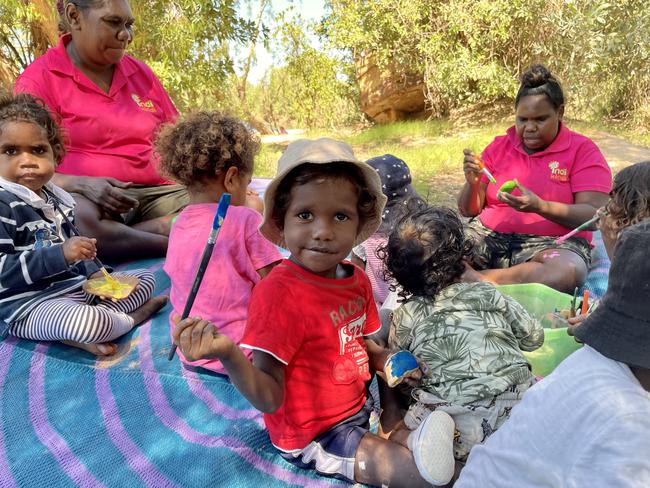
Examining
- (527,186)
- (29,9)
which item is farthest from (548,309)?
(29,9)

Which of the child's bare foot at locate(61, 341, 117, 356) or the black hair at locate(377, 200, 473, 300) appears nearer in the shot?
the black hair at locate(377, 200, 473, 300)

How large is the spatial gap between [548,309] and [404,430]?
39.7 inches

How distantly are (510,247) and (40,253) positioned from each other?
7.32 feet

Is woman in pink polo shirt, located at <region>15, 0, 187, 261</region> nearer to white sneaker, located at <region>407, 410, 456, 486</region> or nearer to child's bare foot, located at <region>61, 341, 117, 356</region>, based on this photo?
child's bare foot, located at <region>61, 341, 117, 356</region>

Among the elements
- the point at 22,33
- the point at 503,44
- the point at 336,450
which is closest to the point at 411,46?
the point at 503,44

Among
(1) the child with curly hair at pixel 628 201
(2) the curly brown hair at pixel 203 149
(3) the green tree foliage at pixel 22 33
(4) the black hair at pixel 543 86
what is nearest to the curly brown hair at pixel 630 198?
(1) the child with curly hair at pixel 628 201

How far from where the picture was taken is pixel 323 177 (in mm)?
1400

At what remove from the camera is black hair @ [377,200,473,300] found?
5.16ft

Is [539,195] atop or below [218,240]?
below

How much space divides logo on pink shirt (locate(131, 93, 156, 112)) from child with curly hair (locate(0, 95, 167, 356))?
80cm

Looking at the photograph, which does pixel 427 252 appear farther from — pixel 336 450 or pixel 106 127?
pixel 106 127

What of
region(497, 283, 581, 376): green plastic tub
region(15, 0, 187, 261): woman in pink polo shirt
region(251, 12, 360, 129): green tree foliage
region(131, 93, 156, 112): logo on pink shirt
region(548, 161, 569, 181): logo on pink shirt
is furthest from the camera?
region(251, 12, 360, 129): green tree foliage

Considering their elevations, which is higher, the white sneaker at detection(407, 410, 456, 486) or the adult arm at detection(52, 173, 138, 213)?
the adult arm at detection(52, 173, 138, 213)

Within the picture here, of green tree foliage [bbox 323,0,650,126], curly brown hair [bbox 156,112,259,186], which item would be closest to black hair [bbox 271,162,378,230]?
curly brown hair [bbox 156,112,259,186]
